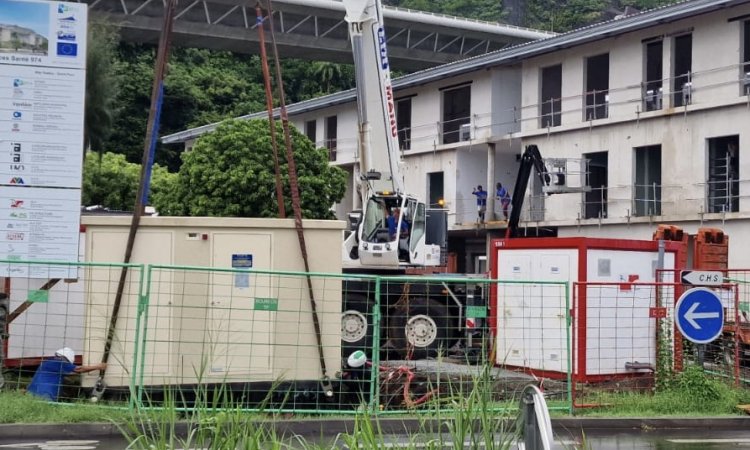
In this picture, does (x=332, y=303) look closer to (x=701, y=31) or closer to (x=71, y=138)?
(x=71, y=138)

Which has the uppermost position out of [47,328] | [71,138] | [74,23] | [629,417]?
[74,23]

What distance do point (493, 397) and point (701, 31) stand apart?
1082 inches

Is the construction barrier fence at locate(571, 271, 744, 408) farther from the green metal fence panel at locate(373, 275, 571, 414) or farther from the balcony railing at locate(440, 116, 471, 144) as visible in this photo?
the balcony railing at locate(440, 116, 471, 144)

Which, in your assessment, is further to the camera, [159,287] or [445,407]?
[159,287]

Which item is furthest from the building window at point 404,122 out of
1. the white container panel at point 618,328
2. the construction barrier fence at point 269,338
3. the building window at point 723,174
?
the construction barrier fence at point 269,338

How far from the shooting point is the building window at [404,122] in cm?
4391

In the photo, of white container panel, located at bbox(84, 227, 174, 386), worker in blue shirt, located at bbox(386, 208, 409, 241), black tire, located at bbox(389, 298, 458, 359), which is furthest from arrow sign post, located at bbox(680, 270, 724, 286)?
worker in blue shirt, located at bbox(386, 208, 409, 241)

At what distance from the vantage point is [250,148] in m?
41.8

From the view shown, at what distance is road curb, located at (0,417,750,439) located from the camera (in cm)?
1078

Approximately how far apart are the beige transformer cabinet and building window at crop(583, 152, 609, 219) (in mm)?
22988

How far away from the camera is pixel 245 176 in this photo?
4050cm

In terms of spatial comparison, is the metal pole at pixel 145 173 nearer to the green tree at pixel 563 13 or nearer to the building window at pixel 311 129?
the building window at pixel 311 129

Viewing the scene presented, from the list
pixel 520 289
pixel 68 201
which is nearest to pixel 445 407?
pixel 68 201

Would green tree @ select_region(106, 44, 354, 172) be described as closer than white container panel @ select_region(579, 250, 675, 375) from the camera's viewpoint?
No
